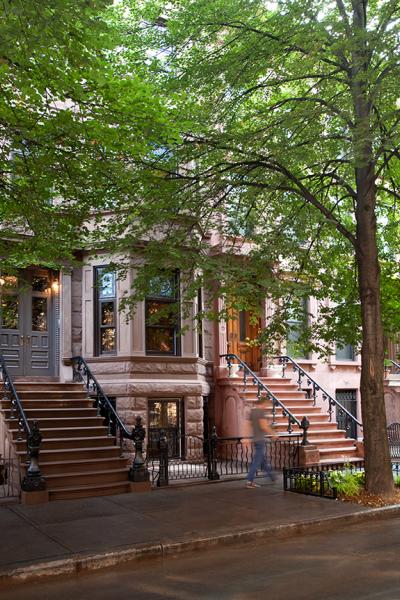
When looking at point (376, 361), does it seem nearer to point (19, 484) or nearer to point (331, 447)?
point (331, 447)

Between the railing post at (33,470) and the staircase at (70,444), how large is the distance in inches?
15.7

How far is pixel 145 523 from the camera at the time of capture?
9625mm

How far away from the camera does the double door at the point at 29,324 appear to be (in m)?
16.2

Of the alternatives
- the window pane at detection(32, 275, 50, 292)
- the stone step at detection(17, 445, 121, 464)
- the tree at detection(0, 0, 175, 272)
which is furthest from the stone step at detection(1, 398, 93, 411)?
the window pane at detection(32, 275, 50, 292)

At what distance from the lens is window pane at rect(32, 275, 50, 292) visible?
1695 centimetres

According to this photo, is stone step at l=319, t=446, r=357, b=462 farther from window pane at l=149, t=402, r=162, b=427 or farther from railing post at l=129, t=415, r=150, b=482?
railing post at l=129, t=415, r=150, b=482

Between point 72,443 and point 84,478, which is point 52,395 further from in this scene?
point 84,478

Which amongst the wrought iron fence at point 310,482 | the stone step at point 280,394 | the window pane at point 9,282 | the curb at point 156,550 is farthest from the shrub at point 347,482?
the window pane at point 9,282

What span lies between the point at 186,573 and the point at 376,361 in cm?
602

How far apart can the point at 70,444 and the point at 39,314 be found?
4876 millimetres

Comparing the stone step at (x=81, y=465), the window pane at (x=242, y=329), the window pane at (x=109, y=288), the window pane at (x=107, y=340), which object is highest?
the window pane at (x=109, y=288)

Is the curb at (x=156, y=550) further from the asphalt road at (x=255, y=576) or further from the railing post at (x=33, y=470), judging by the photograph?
the railing post at (x=33, y=470)

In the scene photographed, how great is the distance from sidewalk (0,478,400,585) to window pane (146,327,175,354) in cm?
495

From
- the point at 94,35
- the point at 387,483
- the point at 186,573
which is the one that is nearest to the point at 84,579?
the point at 186,573
